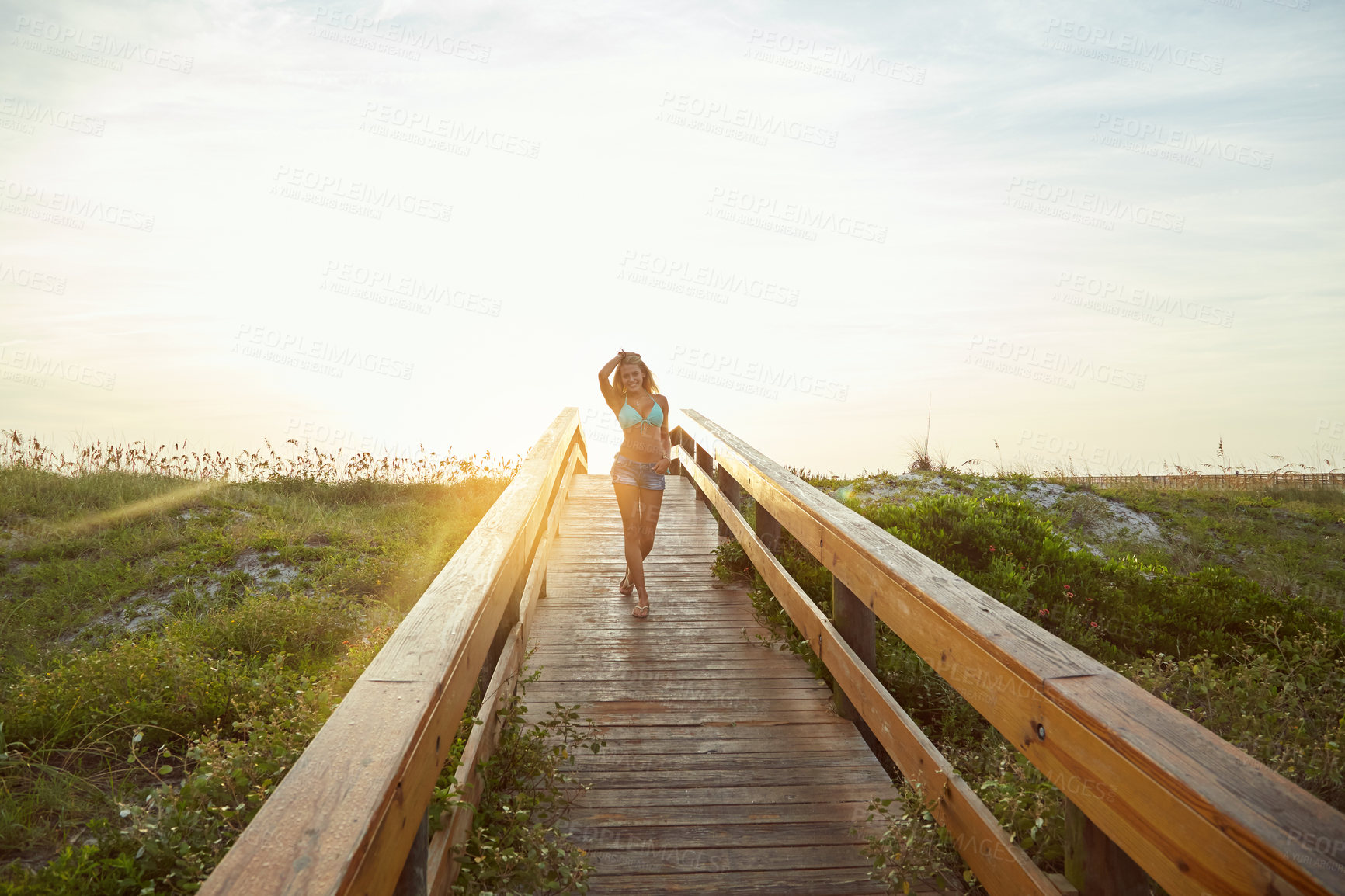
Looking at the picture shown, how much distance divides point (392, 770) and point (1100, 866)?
154cm

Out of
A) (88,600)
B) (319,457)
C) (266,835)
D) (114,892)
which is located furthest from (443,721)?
(319,457)

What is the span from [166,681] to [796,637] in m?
3.48

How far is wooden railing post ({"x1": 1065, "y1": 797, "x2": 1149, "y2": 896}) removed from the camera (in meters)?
1.72

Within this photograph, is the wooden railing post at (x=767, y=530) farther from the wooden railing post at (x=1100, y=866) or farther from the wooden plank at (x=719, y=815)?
the wooden railing post at (x=1100, y=866)

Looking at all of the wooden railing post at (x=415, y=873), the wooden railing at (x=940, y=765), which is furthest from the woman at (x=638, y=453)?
the wooden railing post at (x=415, y=873)

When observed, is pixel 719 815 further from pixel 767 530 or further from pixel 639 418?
pixel 639 418

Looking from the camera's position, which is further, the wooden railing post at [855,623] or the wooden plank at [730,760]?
the wooden railing post at [855,623]

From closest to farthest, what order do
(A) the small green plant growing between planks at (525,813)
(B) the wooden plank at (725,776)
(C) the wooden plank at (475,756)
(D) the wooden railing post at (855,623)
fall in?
(C) the wooden plank at (475,756)
(A) the small green plant growing between planks at (525,813)
(B) the wooden plank at (725,776)
(D) the wooden railing post at (855,623)

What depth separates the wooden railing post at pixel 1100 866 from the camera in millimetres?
1719

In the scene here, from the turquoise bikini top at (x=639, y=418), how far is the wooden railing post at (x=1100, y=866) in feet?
13.0

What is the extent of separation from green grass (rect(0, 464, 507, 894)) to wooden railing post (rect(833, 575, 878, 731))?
2.20 meters

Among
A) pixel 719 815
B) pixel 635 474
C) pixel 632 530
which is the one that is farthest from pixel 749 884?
pixel 635 474

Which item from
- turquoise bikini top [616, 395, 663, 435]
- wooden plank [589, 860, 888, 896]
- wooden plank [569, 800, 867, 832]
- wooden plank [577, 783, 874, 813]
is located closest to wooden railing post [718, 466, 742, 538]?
turquoise bikini top [616, 395, 663, 435]

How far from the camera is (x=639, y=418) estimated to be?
18.0 ft
